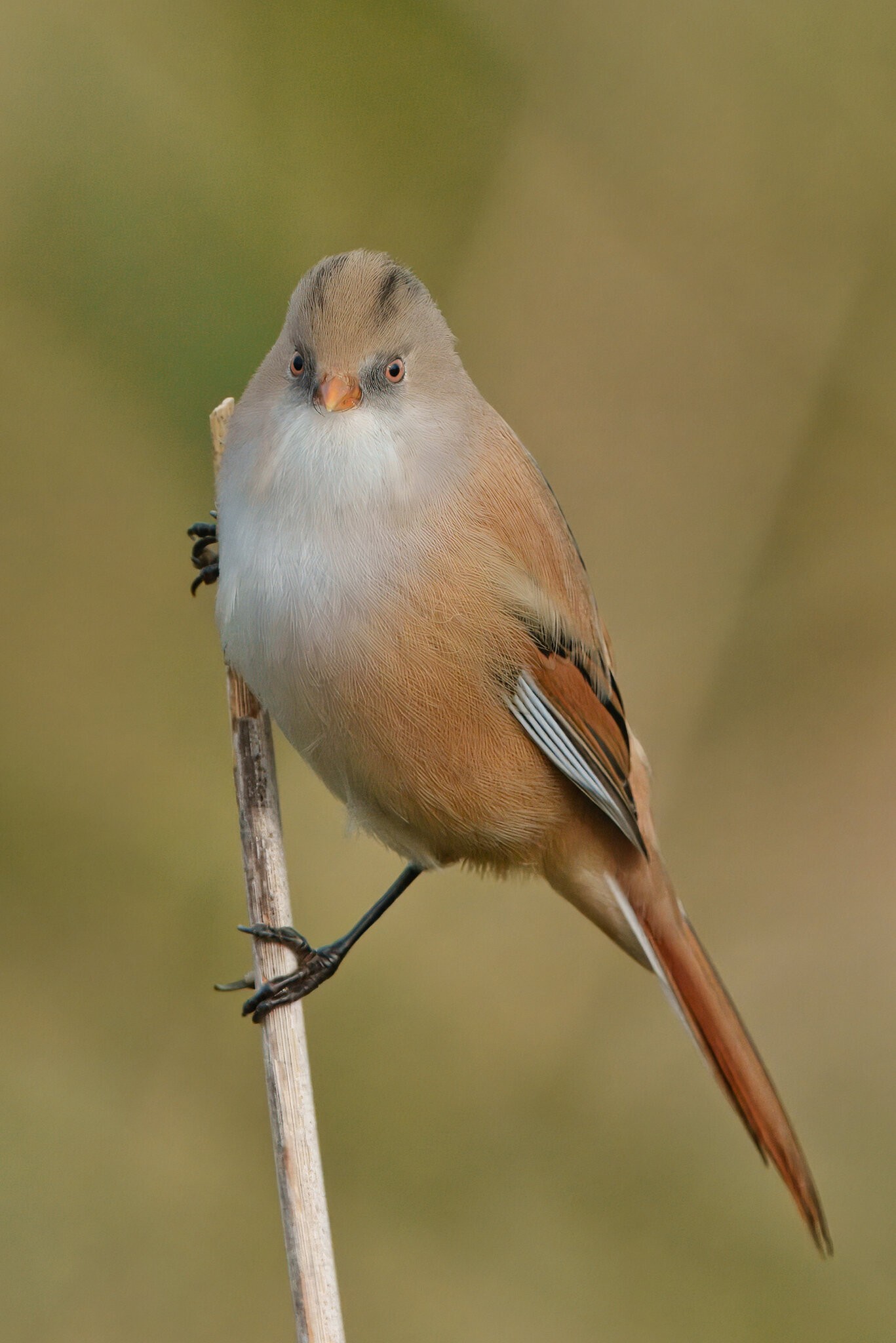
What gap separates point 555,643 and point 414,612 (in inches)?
12.8

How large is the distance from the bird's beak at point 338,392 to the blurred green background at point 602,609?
101cm

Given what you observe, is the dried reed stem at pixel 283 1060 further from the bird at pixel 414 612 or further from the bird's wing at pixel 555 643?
the bird's wing at pixel 555 643

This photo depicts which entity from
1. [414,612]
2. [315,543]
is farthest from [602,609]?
[315,543]

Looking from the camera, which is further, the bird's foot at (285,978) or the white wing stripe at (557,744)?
the white wing stripe at (557,744)

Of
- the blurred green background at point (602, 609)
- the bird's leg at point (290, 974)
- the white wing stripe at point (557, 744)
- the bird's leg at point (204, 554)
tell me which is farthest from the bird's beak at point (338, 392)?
the blurred green background at point (602, 609)

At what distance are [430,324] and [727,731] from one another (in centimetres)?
171

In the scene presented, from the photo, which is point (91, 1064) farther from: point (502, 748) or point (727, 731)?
point (727, 731)

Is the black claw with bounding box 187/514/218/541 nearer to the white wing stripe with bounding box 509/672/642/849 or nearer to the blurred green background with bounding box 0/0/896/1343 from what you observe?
the blurred green background with bounding box 0/0/896/1343

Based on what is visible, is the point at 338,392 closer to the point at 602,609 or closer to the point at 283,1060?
the point at 283,1060

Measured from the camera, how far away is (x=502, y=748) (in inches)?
99.3

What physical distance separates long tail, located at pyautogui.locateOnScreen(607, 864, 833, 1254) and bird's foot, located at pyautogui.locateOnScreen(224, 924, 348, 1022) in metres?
0.63

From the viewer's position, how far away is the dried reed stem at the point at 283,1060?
201 centimetres

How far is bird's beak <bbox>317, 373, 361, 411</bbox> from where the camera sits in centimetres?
223

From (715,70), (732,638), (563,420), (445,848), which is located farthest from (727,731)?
(715,70)
